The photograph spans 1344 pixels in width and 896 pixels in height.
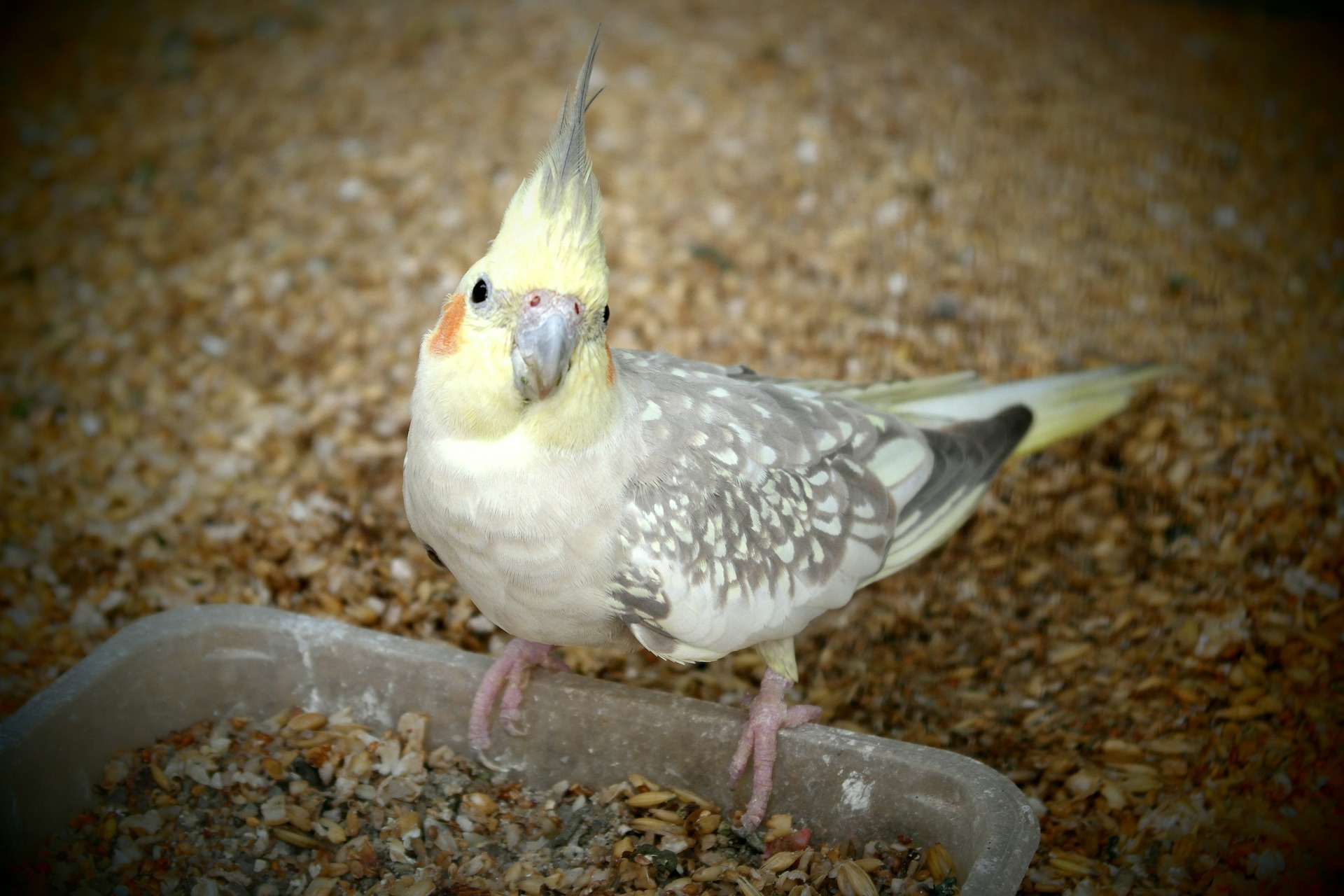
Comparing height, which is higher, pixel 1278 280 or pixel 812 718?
pixel 1278 280

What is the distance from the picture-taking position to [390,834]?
2.58 meters

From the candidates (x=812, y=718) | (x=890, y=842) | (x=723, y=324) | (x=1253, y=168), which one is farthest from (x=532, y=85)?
(x=890, y=842)

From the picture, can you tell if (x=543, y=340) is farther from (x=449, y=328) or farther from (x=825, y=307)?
(x=825, y=307)

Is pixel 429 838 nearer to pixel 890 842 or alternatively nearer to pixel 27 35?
pixel 890 842

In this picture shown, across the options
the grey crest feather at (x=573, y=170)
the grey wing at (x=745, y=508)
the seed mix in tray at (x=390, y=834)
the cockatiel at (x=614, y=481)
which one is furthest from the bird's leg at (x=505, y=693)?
the grey crest feather at (x=573, y=170)

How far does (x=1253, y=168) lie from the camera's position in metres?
5.25

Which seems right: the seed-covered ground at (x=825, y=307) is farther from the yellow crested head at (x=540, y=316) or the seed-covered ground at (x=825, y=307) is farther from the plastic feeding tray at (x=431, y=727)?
the yellow crested head at (x=540, y=316)

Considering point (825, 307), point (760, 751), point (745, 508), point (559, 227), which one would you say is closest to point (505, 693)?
point (760, 751)

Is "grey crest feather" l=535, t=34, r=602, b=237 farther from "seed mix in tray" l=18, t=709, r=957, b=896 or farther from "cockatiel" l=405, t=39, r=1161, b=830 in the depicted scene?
"seed mix in tray" l=18, t=709, r=957, b=896

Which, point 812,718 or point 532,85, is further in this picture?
point 532,85

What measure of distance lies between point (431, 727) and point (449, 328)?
1.10m

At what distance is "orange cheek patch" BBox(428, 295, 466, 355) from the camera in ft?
7.33

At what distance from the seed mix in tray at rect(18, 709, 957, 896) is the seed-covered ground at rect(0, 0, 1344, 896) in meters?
0.64

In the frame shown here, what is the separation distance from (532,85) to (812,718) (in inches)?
152
